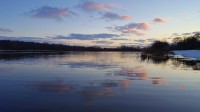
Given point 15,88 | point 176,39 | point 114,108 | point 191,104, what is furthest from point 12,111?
point 176,39

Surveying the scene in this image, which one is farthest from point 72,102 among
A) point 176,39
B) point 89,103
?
point 176,39

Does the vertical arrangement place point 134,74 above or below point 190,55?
below

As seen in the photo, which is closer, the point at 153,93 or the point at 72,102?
the point at 72,102

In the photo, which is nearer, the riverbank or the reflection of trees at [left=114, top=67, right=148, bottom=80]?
the reflection of trees at [left=114, top=67, right=148, bottom=80]

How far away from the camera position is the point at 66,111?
9.13 metres

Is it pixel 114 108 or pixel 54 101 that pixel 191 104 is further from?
pixel 54 101

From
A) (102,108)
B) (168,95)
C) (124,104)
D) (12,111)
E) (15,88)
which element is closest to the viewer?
(12,111)

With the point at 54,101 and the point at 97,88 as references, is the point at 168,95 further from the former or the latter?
the point at 54,101

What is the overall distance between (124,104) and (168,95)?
9.64ft

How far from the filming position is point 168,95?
41.2 ft

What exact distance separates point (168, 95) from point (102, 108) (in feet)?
13.2

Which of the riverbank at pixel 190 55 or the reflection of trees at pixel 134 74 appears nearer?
the reflection of trees at pixel 134 74

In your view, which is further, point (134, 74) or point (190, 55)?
point (190, 55)

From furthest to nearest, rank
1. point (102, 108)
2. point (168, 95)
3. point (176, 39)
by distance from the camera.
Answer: point (176, 39), point (168, 95), point (102, 108)
